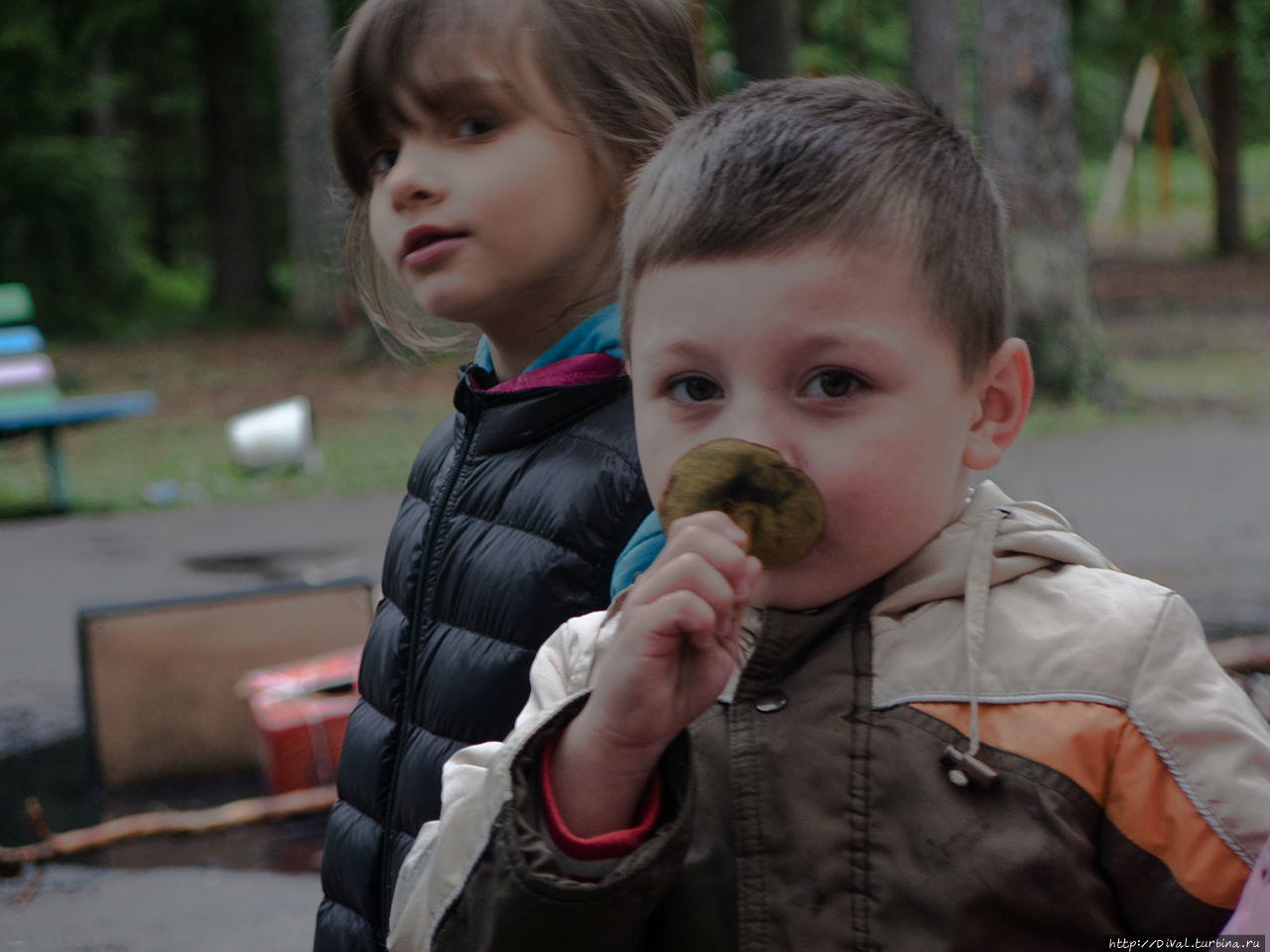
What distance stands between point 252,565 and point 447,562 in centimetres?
585

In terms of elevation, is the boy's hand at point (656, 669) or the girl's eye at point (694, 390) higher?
the girl's eye at point (694, 390)

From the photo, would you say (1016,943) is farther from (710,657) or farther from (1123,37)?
(1123,37)

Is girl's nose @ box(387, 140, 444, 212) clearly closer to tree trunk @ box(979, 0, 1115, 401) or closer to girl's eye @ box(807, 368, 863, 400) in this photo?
girl's eye @ box(807, 368, 863, 400)

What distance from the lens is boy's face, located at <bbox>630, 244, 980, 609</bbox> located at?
1.30m

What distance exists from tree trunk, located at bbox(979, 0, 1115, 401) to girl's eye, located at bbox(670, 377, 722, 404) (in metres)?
9.69

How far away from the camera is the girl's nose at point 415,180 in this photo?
1.89 m

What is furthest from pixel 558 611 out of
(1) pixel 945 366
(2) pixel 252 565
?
(2) pixel 252 565

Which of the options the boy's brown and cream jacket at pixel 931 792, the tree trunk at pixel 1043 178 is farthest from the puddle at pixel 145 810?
the tree trunk at pixel 1043 178

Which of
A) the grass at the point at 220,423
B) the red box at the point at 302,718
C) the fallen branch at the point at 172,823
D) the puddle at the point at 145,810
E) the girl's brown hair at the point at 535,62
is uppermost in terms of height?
the girl's brown hair at the point at 535,62

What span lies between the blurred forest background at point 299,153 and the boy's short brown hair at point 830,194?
596cm

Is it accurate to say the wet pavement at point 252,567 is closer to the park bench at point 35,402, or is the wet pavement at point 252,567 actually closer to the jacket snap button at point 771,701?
the park bench at point 35,402

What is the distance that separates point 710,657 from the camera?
1245mm

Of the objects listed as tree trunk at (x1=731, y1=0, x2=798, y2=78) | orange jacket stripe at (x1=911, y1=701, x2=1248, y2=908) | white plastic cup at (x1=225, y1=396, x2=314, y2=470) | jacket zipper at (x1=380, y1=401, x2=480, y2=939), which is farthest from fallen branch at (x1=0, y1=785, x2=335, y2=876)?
tree trunk at (x1=731, y1=0, x2=798, y2=78)

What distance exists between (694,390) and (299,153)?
17960 millimetres
